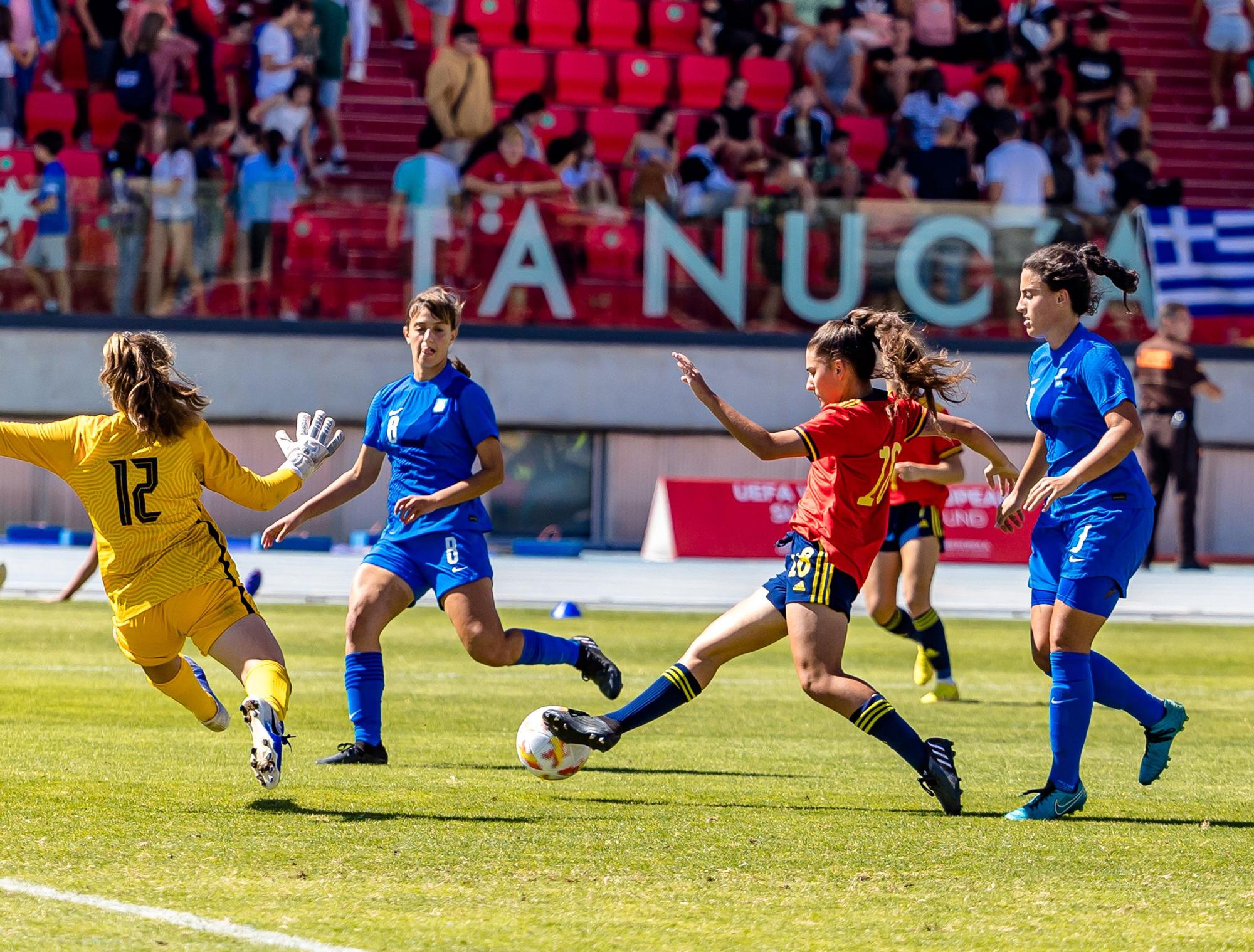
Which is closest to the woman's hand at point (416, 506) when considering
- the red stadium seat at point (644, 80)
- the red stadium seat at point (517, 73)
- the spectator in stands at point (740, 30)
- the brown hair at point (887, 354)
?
the brown hair at point (887, 354)

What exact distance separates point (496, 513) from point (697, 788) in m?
15.5

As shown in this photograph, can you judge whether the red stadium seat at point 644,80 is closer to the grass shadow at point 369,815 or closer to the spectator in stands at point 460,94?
the spectator in stands at point 460,94

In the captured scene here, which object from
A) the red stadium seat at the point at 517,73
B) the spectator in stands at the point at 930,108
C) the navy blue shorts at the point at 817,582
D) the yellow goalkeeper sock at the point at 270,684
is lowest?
the yellow goalkeeper sock at the point at 270,684

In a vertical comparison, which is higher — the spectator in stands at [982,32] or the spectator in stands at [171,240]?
the spectator in stands at [982,32]

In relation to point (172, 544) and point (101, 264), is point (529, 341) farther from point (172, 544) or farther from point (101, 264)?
point (172, 544)

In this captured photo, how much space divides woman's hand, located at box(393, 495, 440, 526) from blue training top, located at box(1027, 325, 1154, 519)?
2.47m

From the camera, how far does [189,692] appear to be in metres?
7.22

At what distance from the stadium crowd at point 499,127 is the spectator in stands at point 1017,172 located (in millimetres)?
33

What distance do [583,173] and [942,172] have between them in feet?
15.3

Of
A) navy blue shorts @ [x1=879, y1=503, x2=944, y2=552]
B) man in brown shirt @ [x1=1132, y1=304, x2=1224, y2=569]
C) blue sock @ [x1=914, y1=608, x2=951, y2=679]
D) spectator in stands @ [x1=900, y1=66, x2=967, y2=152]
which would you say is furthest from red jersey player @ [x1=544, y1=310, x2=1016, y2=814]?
spectator in stands @ [x1=900, y1=66, x2=967, y2=152]

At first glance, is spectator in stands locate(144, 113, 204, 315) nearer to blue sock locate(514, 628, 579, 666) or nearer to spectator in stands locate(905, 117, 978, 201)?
spectator in stands locate(905, 117, 978, 201)

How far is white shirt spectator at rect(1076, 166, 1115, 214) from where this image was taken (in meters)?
23.7

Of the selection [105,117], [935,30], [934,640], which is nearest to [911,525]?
[934,640]

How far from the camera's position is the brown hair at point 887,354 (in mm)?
6918
